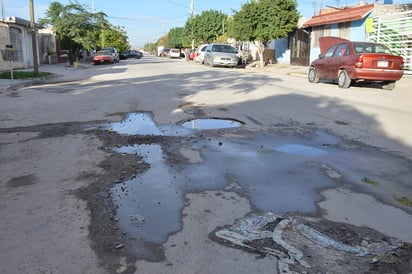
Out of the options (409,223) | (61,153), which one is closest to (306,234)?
(409,223)

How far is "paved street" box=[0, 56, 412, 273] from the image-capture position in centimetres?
335

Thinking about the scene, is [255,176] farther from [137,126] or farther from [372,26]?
[372,26]

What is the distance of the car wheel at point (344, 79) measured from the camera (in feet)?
49.6

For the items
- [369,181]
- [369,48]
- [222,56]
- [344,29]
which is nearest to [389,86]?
[369,48]

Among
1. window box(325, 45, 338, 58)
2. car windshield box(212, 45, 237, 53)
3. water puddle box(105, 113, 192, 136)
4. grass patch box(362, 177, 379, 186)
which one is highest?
car windshield box(212, 45, 237, 53)

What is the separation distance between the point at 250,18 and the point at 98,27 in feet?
57.7

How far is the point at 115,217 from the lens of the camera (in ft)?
13.3

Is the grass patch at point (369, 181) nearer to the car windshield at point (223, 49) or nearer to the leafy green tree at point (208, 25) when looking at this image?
the car windshield at point (223, 49)

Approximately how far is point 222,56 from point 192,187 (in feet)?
92.7

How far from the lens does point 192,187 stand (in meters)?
4.94

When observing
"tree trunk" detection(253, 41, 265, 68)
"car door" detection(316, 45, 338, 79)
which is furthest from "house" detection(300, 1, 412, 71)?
"car door" detection(316, 45, 338, 79)

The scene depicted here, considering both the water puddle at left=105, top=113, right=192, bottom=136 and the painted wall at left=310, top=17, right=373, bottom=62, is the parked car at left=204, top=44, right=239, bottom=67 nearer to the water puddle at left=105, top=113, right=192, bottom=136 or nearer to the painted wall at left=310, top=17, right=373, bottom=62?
the painted wall at left=310, top=17, right=373, bottom=62

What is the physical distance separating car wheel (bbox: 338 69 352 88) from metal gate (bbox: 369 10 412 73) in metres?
8.43

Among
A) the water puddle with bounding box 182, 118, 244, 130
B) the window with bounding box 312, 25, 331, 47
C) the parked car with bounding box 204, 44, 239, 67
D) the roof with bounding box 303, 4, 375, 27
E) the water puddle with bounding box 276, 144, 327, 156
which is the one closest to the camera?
the water puddle with bounding box 276, 144, 327, 156
